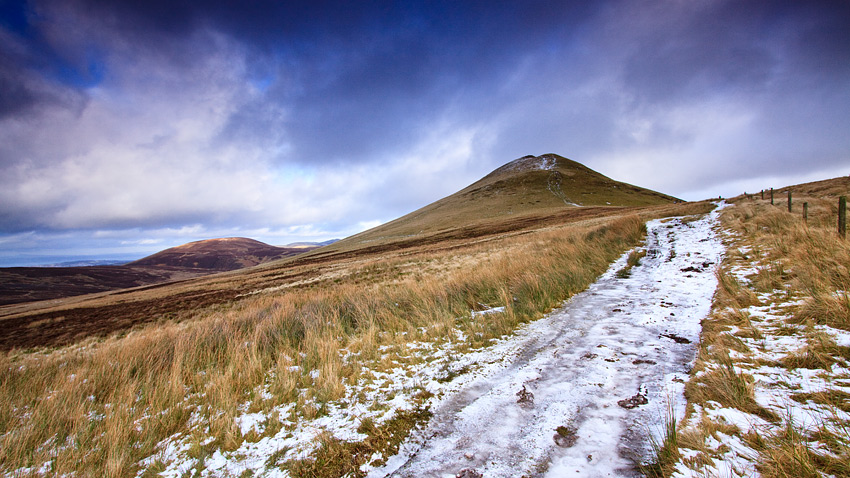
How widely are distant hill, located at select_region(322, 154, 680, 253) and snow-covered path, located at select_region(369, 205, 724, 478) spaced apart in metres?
57.6

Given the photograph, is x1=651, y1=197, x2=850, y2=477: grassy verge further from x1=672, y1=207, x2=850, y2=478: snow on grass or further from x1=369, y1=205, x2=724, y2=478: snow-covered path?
x1=369, y1=205, x2=724, y2=478: snow-covered path

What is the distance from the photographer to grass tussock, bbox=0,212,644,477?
327 cm

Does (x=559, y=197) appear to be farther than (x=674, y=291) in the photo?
Yes

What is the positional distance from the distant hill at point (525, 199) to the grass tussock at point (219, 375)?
182ft

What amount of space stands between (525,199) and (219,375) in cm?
8483

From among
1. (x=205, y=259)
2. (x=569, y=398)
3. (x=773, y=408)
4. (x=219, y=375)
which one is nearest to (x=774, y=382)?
(x=773, y=408)

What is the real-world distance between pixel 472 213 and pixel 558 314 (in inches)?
2782

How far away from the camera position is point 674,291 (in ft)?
23.6

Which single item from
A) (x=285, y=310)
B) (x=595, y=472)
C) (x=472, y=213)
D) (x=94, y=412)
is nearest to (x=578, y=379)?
(x=595, y=472)

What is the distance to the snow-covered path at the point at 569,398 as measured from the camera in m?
2.65

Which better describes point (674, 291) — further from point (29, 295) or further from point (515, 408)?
point (29, 295)

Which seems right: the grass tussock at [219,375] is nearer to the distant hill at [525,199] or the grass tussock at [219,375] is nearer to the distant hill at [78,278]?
the distant hill at [525,199]

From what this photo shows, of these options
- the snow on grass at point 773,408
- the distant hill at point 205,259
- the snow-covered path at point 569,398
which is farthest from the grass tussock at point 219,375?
the distant hill at point 205,259

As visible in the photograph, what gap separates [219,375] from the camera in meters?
4.53
